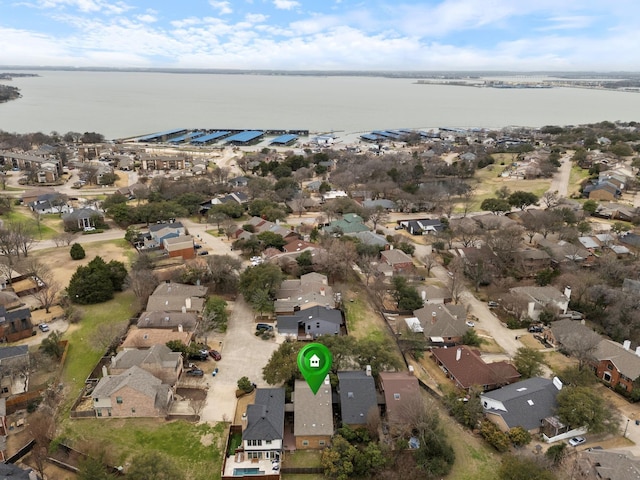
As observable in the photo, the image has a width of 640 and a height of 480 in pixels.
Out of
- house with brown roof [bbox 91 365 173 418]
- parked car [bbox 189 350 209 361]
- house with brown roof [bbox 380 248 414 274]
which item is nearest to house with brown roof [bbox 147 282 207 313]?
parked car [bbox 189 350 209 361]

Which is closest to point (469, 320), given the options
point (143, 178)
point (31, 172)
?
point (143, 178)

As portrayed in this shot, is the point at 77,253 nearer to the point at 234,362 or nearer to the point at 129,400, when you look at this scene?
the point at 234,362

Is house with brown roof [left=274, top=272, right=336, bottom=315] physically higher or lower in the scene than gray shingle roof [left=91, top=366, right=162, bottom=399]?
lower

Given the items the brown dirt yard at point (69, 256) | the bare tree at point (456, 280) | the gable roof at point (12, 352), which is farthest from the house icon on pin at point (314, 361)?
the brown dirt yard at point (69, 256)

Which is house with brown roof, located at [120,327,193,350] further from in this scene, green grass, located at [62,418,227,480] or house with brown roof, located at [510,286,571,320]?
house with brown roof, located at [510,286,571,320]

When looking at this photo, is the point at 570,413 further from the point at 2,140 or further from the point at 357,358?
the point at 2,140
